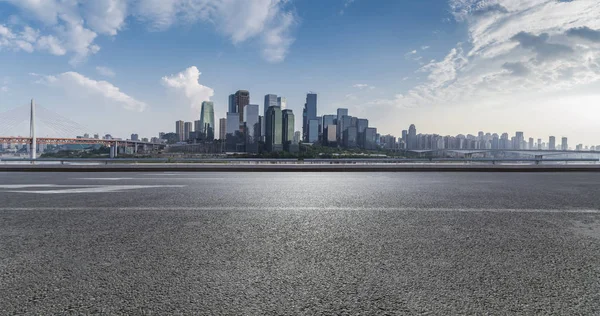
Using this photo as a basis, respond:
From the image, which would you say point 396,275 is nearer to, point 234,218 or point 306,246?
point 306,246

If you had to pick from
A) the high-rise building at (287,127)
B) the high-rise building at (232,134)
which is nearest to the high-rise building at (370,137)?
the high-rise building at (287,127)

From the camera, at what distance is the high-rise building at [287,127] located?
145 metres

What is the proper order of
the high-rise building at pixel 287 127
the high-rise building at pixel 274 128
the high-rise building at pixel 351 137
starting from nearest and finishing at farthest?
the high-rise building at pixel 274 128
the high-rise building at pixel 287 127
the high-rise building at pixel 351 137

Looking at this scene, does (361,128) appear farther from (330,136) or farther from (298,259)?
(298,259)

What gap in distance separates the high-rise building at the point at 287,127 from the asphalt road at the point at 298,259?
445 feet

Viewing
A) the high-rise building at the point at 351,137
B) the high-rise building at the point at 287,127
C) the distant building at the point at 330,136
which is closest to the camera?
the high-rise building at the point at 287,127

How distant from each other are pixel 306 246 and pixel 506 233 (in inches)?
119

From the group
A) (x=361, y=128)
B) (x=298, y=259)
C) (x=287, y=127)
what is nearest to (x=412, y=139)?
(x=361, y=128)

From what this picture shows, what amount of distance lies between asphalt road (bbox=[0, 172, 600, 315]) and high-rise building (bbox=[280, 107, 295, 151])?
136m

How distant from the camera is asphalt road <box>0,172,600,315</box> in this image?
2438mm

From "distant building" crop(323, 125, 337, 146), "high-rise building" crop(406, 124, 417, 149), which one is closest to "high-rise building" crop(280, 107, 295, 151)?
"distant building" crop(323, 125, 337, 146)

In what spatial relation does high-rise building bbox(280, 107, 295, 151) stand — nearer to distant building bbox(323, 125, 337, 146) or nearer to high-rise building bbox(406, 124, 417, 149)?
distant building bbox(323, 125, 337, 146)

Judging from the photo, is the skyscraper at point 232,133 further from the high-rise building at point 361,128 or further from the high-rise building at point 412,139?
the high-rise building at point 412,139

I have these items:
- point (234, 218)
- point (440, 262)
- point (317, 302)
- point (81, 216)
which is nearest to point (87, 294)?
point (317, 302)
